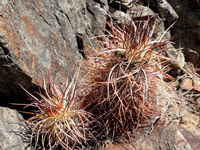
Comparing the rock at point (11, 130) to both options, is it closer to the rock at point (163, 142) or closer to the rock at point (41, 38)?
the rock at point (41, 38)

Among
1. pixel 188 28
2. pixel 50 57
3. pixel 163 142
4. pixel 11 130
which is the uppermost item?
pixel 50 57

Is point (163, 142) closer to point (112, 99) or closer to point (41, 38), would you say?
point (112, 99)

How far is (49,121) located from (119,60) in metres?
0.70

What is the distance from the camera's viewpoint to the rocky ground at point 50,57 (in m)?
1.81

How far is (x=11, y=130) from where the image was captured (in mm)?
1804

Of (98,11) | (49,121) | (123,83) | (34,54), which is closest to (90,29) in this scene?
(98,11)

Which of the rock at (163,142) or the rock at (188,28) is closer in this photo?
the rock at (163,142)

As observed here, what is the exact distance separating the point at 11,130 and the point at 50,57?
716 millimetres

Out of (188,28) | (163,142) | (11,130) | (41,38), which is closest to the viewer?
(11,130)

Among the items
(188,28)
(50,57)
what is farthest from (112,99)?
(188,28)

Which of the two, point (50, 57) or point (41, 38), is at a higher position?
point (41, 38)

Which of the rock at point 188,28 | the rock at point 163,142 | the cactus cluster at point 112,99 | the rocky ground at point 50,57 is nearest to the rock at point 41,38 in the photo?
the rocky ground at point 50,57

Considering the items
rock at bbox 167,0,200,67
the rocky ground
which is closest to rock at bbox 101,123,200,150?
the rocky ground

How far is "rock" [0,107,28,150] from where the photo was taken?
5.55 feet
